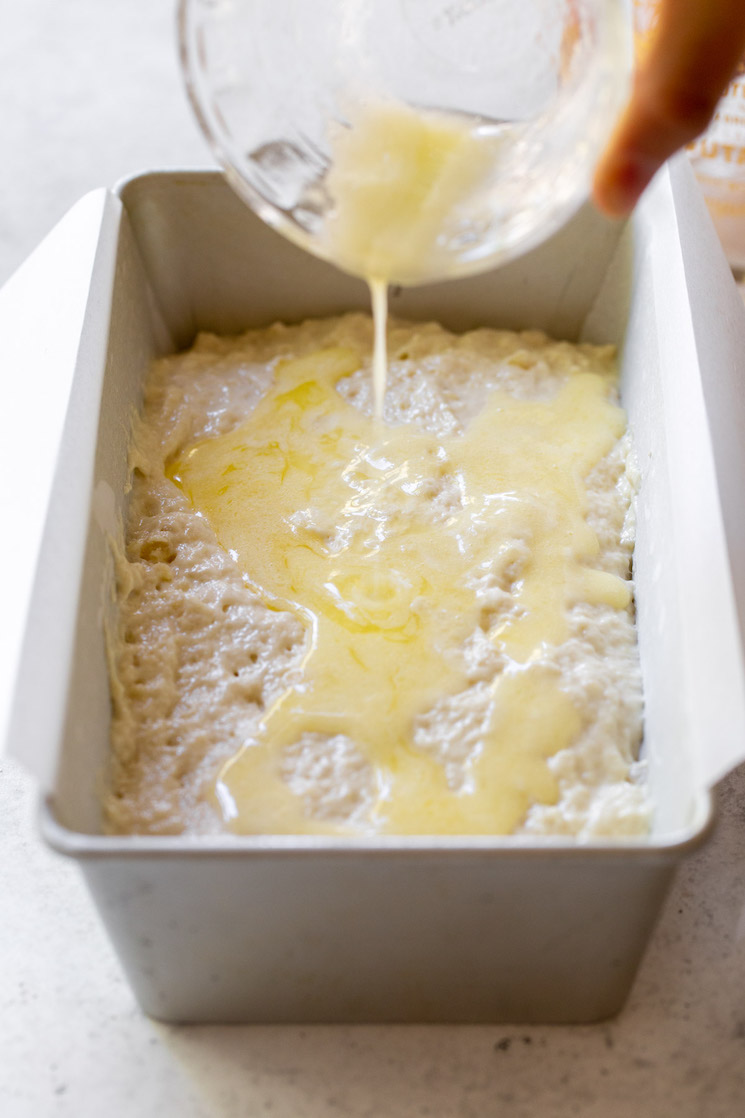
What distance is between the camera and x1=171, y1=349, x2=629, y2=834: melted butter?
1031 mm

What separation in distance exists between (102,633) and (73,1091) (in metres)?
0.40

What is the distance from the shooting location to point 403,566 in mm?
1237

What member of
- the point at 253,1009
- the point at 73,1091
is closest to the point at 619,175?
the point at 253,1009

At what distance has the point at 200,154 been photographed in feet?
6.97

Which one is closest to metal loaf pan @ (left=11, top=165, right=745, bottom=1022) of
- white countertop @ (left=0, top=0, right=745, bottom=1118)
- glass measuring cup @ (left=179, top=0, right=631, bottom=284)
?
white countertop @ (left=0, top=0, right=745, bottom=1118)

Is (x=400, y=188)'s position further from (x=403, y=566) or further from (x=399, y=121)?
(x=403, y=566)

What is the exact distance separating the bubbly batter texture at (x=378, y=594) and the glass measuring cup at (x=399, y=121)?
337mm

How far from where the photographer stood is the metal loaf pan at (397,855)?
82cm

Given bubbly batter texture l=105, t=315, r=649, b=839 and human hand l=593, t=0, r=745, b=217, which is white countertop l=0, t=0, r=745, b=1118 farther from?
human hand l=593, t=0, r=745, b=217

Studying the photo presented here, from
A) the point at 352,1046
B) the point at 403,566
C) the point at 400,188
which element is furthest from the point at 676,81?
the point at 352,1046

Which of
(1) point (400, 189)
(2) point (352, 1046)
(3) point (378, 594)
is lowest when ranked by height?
(2) point (352, 1046)

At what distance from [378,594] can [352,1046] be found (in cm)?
45

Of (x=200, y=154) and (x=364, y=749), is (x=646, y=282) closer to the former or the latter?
(x=364, y=749)

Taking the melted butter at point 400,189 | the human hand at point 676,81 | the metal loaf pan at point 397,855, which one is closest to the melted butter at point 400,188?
the melted butter at point 400,189
